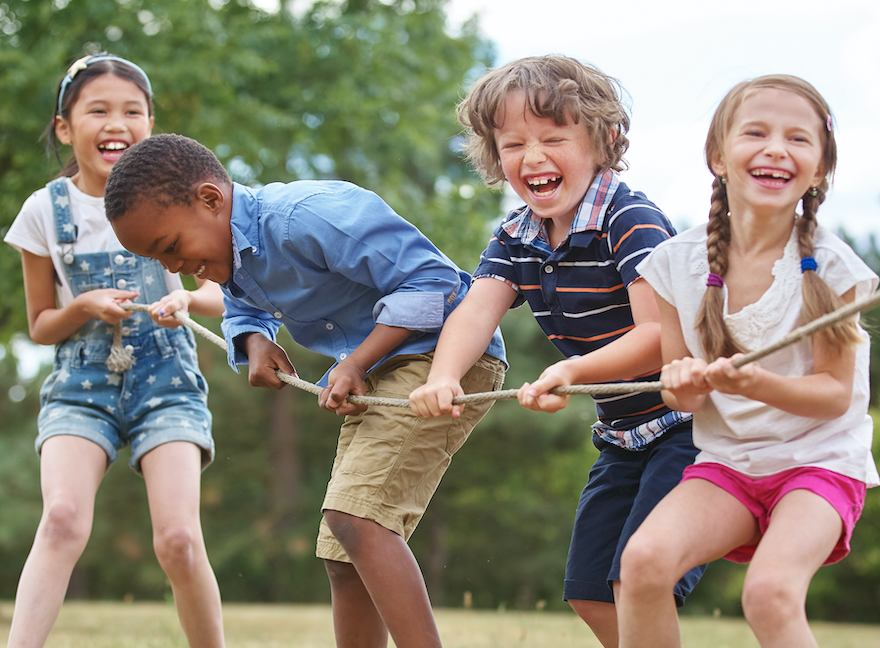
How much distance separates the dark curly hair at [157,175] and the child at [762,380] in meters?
1.36

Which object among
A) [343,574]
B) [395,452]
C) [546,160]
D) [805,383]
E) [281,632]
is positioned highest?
[546,160]

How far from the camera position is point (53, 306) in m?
3.55

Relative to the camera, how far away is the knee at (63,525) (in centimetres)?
301

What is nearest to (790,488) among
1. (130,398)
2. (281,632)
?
(130,398)

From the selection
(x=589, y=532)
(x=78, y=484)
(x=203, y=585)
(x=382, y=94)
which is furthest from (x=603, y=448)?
(x=382, y=94)

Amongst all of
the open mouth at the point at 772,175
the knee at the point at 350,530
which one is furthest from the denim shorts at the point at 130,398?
the open mouth at the point at 772,175

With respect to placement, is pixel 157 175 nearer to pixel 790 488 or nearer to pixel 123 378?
pixel 123 378

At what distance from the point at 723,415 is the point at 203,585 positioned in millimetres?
1849

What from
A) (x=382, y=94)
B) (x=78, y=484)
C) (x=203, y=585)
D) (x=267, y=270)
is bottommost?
(x=203, y=585)

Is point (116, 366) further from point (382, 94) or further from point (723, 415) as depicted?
point (382, 94)

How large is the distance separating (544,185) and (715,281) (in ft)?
2.17

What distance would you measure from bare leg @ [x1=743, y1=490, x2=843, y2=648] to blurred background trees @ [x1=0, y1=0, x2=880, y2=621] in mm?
7257

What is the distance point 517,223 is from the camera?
→ 9.31 ft

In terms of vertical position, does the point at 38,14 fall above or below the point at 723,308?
above
